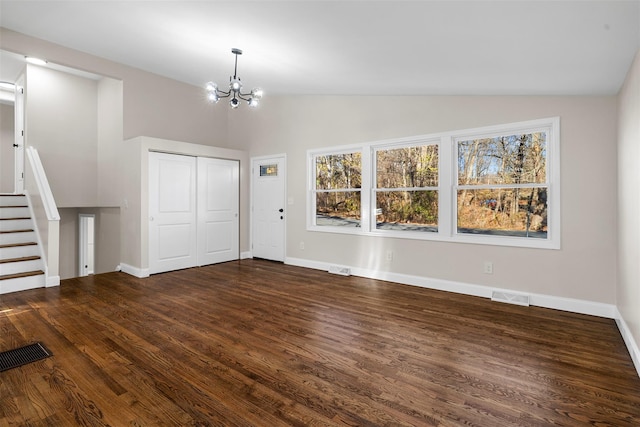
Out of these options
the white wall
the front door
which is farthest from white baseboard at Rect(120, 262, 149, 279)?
the front door

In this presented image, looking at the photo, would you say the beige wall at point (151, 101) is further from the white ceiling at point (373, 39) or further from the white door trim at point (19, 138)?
the white door trim at point (19, 138)

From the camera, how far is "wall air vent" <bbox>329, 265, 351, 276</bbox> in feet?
17.1

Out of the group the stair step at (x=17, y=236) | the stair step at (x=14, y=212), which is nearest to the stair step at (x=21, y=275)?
the stair step at (x=17, y=236)

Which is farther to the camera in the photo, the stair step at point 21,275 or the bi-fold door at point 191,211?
the bi-fold door at point 191,211

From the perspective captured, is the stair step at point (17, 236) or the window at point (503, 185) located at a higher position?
the window at point (503, 185)

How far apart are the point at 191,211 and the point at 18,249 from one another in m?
2.39

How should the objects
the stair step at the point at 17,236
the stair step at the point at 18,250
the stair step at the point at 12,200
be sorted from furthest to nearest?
the stair step at the point at 12,200
the stair step at the point at 17,236
the stair step at the point at 18,250

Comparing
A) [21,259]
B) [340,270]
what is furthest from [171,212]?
[340,270]

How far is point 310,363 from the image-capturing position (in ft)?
7.82

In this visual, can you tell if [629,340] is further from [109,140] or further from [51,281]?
[109,140]

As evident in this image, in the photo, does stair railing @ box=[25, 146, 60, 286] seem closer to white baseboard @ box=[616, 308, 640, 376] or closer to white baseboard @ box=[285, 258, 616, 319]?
white baseboard @ box=[285, 258, 616, 319]

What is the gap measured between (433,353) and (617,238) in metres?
2.34

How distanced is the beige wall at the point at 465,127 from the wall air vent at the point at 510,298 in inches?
4.2

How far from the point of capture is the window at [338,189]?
527cm
